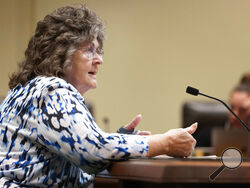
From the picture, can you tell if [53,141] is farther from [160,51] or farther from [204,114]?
[160,51]

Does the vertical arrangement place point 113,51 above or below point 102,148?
below

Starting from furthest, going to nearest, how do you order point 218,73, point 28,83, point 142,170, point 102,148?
1. point 218,73
2. point 28,83
3. point 102,148
4. point 142,170

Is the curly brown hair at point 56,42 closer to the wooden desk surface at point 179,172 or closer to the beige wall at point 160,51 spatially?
the wooden desk surface at point 179,172

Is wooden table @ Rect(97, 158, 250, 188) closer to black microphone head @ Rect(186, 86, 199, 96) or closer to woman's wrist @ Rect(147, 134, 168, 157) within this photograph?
woman's wrist @ Rect(147, 134, 168, 157)

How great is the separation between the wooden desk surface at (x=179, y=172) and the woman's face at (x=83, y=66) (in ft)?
2.00

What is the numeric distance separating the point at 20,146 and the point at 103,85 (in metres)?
4.45

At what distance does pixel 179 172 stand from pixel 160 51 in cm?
480

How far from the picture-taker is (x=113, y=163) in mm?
1753

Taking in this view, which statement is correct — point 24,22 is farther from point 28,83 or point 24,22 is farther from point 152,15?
point 28,83

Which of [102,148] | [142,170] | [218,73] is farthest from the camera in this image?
[218,73]

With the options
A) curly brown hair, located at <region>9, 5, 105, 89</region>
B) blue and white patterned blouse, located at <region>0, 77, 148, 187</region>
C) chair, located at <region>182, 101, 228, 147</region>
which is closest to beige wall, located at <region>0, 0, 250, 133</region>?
chair, located at <region>182, 101, 228, 147</region>

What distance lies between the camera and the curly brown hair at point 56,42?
2092 mm

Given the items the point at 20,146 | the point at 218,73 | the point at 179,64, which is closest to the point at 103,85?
the point at 179,64

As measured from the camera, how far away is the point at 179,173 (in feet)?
4.99
